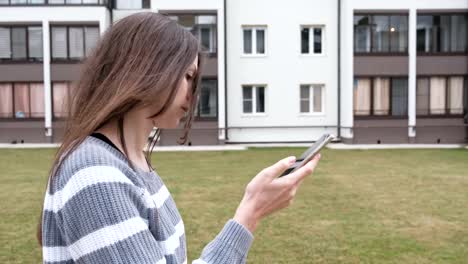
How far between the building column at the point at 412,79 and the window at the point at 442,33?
677 mm

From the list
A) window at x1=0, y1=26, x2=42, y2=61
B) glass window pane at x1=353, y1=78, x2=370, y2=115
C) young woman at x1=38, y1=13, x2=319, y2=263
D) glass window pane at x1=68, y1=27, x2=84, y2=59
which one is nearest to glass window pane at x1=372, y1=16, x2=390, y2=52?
glass window pane at x1=353, y1=78, x2=370, y2=115

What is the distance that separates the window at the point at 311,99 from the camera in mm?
27672

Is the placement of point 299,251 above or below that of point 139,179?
below

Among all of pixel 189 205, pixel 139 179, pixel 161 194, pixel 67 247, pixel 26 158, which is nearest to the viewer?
pixel 67 247

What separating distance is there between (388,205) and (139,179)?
28.3ft

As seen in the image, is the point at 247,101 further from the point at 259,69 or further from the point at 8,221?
the point at 8,221

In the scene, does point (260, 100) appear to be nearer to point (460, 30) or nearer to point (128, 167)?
point (460, 30)

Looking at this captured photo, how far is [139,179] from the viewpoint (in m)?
1.46

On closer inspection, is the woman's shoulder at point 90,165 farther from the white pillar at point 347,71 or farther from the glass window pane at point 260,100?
the glass window pane at point 260,100

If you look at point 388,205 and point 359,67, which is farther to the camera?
point 359,67

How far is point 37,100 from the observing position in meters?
27.5

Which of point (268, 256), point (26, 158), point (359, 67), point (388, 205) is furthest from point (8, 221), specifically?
point (359, 67)

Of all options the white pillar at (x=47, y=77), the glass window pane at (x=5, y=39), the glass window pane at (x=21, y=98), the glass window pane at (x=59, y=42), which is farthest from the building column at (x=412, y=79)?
the glass window pane at (x=5, y=39)

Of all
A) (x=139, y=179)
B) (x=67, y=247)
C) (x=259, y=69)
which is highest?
(x=259, y=69)
